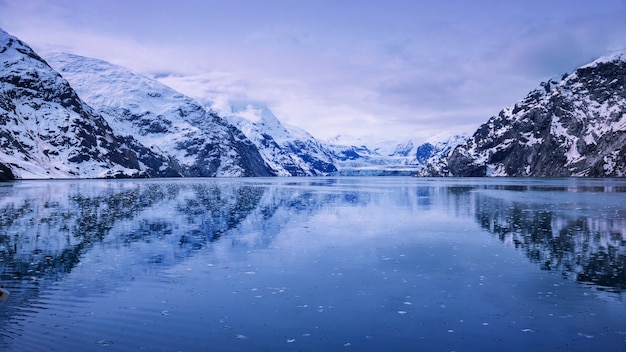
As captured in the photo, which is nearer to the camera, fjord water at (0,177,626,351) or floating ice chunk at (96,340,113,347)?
floating ice chunk at (96,340,113,347)

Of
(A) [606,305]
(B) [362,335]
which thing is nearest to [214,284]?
(B) [362,335]

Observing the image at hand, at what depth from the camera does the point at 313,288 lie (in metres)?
23.3

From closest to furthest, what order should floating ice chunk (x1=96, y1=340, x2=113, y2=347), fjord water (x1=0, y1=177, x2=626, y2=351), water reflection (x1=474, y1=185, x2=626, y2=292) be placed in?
floating ice chunk (x1=96, y1=340, x2=113, y2=347)
fjord water (x1=0, y1=177, x2=626, y2=351)
water reflection (x1=474, y1=185, x2=626, y2=292)

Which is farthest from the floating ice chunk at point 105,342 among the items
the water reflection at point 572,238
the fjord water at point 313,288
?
the water reflection at point 572,238

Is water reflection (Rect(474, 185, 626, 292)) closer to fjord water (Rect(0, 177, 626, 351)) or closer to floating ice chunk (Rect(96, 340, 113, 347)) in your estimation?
fjord water (Rect(0, 177, 626, 351))

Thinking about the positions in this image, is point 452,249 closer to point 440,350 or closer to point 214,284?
point 214,284

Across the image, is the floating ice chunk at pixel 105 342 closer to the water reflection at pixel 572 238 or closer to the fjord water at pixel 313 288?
the fjord water at pixel 313 288

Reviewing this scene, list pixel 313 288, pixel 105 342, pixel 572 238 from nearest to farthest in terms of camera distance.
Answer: pixel 105 342
pixel 313 288
pixel 572 238

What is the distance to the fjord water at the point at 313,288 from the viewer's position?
16.7 metres

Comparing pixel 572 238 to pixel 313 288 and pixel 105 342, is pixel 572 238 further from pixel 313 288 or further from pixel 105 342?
pixel 105 342

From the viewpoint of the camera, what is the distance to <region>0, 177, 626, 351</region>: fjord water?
1672 cm

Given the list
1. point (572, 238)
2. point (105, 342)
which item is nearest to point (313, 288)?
point (105, 342)

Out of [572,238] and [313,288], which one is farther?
[572,238]

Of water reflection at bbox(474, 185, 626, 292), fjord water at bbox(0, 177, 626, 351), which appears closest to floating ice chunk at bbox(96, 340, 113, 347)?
fjord water at bbox(0, 177, 626, 351)
